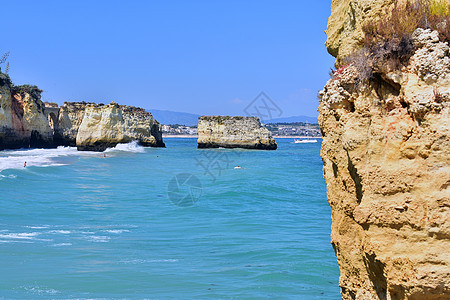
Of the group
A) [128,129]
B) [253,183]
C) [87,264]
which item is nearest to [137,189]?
[253,183]

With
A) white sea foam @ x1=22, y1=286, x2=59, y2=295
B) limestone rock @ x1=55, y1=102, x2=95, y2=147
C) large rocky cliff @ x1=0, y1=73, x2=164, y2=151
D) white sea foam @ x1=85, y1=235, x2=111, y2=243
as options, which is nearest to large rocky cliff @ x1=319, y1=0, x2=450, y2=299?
white sea foam @ x1=22, y1=286, x2=59, y2=295

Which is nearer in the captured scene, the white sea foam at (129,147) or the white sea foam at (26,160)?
the white sea foam at (26,160)

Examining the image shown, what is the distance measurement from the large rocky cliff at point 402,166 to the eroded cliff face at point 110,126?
60.7 metres

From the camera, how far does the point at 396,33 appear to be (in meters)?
3.61

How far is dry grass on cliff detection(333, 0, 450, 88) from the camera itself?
3.51 meters

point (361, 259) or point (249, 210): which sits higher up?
point (361, 259)

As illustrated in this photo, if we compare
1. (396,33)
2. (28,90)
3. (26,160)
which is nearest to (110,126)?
(28,90)

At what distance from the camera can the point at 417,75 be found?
135 inches

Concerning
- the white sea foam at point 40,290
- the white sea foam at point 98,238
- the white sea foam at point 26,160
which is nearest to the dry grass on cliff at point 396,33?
the white sea foam at point 40,290

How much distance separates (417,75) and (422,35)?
1.00ft

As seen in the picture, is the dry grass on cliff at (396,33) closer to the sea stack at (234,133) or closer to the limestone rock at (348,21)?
the limestone rock at (348,21)

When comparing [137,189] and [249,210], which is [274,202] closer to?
[249,210]

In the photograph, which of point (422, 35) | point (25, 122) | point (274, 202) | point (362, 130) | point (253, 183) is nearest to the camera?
point (422, 35)

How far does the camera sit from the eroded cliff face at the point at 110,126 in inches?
2431
